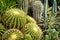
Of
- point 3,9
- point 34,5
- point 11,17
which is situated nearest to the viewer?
point 11,17

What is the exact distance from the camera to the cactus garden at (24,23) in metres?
8.36

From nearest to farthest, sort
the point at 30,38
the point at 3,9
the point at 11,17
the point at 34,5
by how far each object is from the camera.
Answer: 1. the point at 30,38
2. the point at 11,17
3. the point at 3,9
4. the point at 34,5

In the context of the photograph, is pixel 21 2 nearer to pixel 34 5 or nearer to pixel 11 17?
pixel 34 5

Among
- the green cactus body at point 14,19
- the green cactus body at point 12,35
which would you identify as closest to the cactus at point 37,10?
the green cactus body at point 14,19

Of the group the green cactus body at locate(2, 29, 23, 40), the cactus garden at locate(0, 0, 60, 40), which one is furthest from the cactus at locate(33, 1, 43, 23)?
the green cactus body at locate(2, 29, 23, 40)

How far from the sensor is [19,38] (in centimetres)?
829

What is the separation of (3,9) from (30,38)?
1.93 m

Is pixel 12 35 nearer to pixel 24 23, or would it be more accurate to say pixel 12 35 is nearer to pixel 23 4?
pixel 24 23

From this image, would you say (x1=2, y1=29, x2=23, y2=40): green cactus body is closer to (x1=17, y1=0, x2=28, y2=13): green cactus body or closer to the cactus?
(x1=17, y1=0, x2=28, y2=13): green cactus body

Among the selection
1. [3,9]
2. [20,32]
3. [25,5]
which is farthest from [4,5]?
[20,32]

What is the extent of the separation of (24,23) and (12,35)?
803 mm

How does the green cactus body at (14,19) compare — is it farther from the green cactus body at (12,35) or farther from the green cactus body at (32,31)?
the green cactus body at (12,35)

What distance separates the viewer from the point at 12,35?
8.27 meters

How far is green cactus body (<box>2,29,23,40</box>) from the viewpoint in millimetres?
8250
